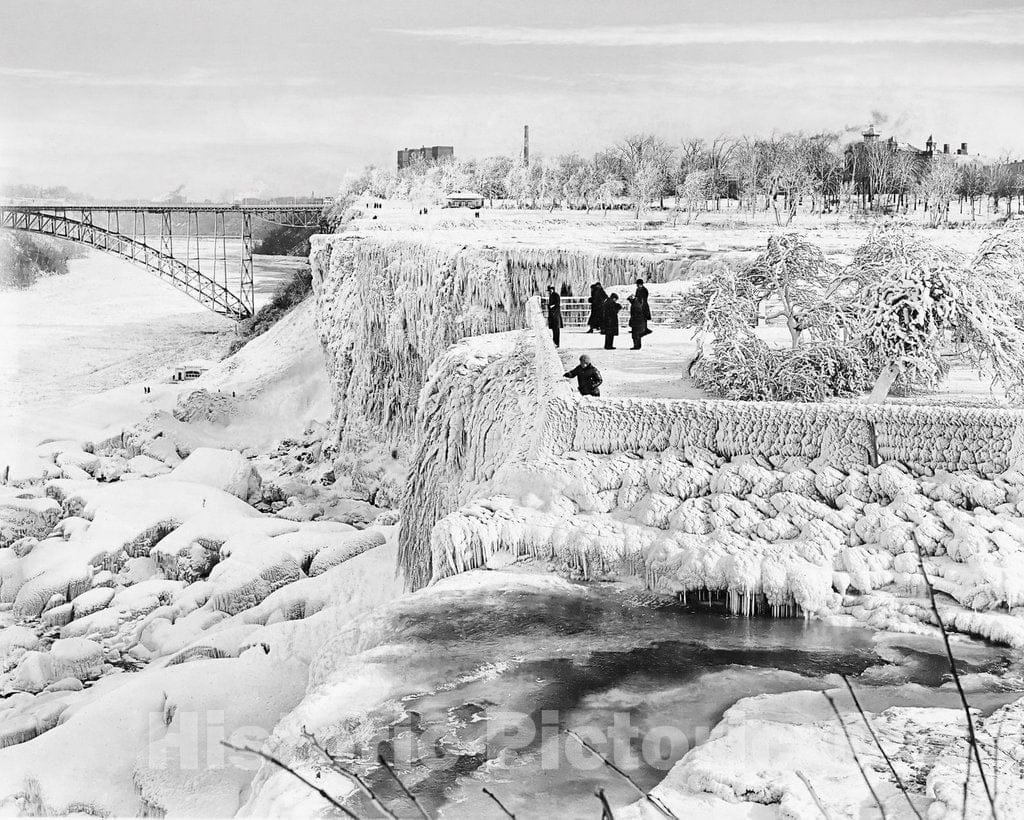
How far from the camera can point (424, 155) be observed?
91.2ft

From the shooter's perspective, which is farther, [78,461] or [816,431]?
[78,461]

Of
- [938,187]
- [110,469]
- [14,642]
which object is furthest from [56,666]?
[938,187]

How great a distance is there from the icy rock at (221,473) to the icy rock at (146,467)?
33cm

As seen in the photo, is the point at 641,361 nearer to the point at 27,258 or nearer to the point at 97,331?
the point at 97,331

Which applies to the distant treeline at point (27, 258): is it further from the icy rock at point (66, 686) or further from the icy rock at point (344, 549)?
the icy rock at point (66, 686)

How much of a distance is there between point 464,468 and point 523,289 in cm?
497

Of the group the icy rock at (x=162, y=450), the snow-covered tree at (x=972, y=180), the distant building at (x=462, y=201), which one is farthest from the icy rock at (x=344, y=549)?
the distant building at (x=462, y=201)

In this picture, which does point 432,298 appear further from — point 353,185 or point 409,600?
point 353,185

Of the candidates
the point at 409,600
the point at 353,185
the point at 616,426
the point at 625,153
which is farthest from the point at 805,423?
the point at 353,185

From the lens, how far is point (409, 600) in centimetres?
519

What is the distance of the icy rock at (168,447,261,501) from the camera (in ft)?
48.9

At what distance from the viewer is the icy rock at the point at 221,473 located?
1491cm

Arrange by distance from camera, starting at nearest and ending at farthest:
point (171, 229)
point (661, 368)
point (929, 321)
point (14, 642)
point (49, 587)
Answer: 1. point (929, 321)
2. point (661, 368)
3. point (14, 642)
4. point (49, 587)
5. point (171, 229)

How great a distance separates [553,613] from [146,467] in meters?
11.7
